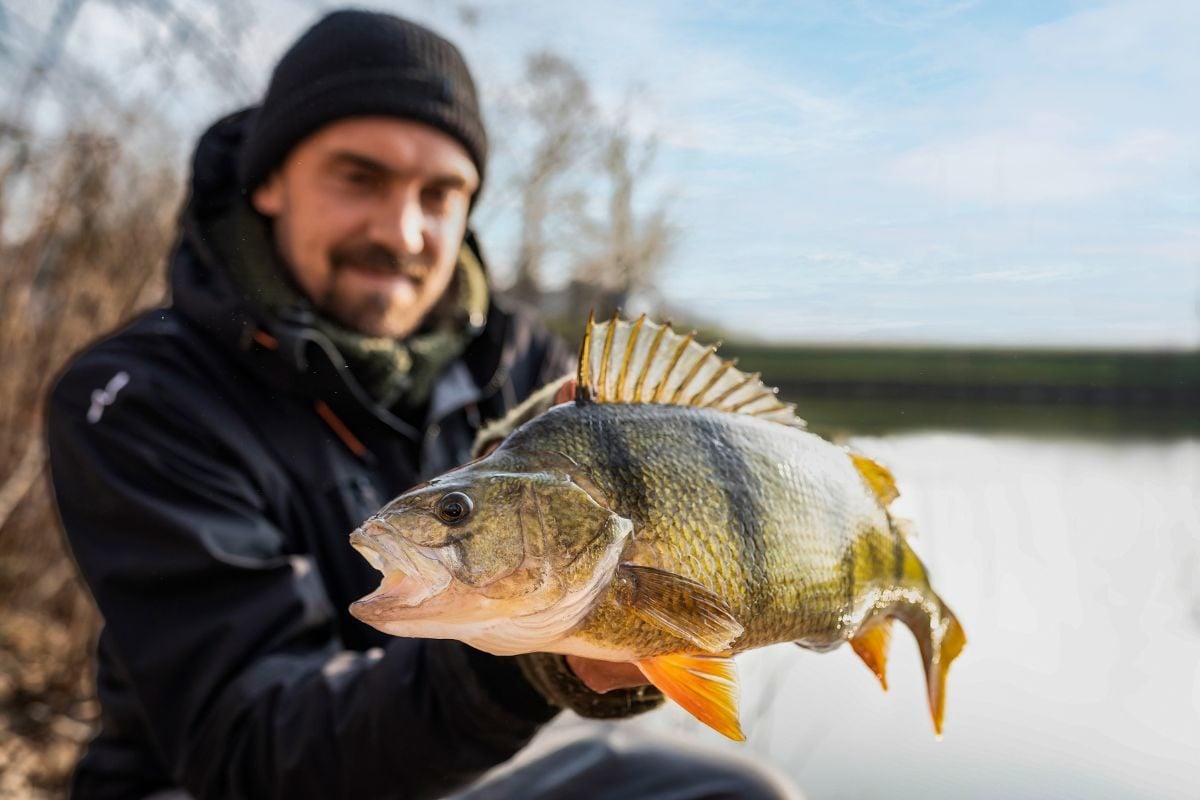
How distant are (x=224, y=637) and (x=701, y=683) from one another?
146cm

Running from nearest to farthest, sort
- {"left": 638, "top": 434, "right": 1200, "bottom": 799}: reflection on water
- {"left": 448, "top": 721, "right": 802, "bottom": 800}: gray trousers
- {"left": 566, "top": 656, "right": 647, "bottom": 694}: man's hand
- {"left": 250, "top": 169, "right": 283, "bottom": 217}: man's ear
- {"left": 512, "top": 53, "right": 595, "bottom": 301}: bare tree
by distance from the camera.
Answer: {"left": 566, "top": 656, "right": 647, "bottom": 694}: man's hand
{"left": 512, "top": 53, "right": 595, "bottom": 301}: bare tree
{"left": 448, "top": 721, "right": 802, "bottom": 800}: gray trousers
{"left": 250, "top": 169, "right": 283, "bottom": 217}: man's ear
{"left": 638, "top": 434, "right": 1200, "bottom": 799}: reflection on water

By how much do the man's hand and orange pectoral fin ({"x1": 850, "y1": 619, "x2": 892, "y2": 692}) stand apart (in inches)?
8.7

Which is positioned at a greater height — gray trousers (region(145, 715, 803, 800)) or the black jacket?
the black jacket

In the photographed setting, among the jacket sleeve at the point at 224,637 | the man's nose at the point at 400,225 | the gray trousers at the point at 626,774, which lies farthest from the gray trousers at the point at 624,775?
the man's nose at the point at 400,225

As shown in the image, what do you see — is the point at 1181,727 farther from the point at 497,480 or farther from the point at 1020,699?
the point at 497,480

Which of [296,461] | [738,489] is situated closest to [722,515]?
[738,489]

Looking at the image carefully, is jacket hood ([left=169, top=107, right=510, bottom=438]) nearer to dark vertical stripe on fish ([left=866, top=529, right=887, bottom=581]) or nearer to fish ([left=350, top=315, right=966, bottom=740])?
fish ([left=350, top=315, right=966, bottom=740])

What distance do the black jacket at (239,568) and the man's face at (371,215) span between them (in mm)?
196

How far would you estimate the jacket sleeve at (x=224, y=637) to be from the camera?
62.4 inches

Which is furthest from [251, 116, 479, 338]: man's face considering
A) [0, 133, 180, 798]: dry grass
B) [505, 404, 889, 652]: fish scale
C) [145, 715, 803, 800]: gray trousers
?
[0, 133, 180, 798]: dry grass

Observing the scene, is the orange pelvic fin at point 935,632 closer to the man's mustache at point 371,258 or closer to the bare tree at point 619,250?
the bare tree at point 619,250

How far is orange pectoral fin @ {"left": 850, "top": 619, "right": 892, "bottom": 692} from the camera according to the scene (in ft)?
3.03

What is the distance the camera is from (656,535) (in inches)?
30.8

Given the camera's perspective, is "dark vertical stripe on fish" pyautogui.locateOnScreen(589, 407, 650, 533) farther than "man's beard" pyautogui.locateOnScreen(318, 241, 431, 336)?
No
